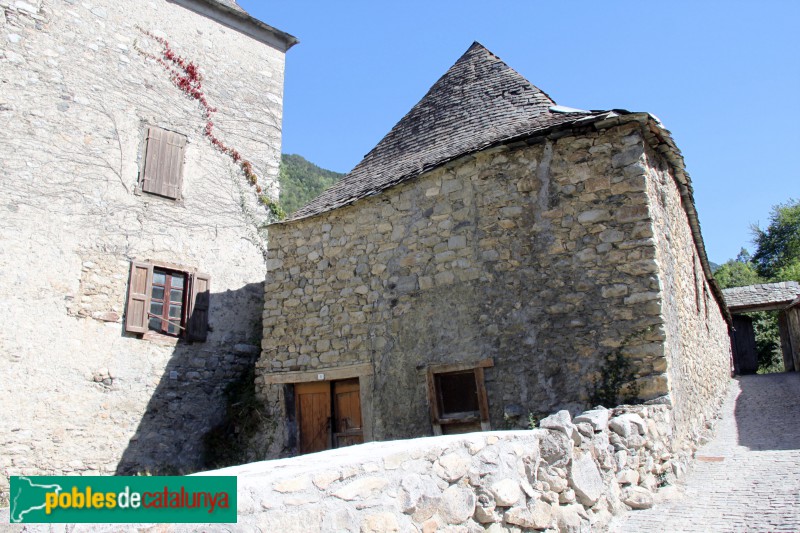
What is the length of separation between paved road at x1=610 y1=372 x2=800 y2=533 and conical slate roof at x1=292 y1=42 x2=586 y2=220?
3.93 m

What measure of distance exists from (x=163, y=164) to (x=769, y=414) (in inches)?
391

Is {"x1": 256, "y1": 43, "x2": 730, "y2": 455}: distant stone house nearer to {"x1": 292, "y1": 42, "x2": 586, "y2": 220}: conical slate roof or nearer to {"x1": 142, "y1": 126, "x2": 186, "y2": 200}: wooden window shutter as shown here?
{"x1": 292, "y1": 42, "x2": 586, "y2": 220}: conical slate roof

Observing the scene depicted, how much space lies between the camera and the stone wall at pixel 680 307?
21.2ft

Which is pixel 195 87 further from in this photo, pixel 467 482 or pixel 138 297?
pixel 467 482

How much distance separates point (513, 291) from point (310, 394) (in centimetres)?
338

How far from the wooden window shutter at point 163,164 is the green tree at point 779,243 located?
111 ft

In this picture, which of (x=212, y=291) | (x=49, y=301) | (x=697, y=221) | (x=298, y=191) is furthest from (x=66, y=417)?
(x=298, y=191)

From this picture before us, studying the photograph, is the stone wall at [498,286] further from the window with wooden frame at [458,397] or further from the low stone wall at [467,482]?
the low stone wall at [467,482]

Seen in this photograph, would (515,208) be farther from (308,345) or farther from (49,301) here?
(49,301)

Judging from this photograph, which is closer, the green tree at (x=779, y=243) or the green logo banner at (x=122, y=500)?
the green logo banner at (x=122, y=500)

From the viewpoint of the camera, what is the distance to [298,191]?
97.5ft

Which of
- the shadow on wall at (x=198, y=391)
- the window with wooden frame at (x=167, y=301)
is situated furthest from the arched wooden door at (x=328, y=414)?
the window with wooden frame at (x=167, y=301)

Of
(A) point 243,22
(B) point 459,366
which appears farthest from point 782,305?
(A) point 243,22

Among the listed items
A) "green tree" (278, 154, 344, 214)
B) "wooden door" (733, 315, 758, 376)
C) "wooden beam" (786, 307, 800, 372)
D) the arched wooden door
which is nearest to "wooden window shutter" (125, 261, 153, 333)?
the arched wooden door
